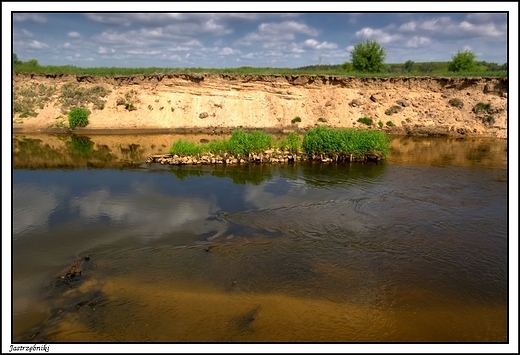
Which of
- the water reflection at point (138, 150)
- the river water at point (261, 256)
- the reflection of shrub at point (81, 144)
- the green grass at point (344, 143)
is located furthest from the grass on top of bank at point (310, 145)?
the reflection of shrub at point (81, 144)

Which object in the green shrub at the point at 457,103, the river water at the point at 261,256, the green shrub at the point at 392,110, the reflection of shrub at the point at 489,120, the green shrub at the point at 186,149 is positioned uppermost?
the green shrub at the point at 457,103

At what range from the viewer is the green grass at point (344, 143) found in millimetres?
19500

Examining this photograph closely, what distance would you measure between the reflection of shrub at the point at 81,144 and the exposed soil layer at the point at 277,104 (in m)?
2.17

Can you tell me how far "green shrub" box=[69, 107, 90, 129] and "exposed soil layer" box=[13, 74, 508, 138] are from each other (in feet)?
1.71

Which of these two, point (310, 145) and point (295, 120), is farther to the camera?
point (295, 120)

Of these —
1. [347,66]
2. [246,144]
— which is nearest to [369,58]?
[347,66]

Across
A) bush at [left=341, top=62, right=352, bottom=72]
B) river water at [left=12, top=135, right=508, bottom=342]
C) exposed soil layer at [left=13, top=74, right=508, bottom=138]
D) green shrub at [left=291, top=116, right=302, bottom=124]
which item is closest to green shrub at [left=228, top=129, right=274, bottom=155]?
river water at [left=12, top=135, right=508, bottom=342]

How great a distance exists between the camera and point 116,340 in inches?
281

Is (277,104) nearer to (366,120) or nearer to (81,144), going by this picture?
(366,120)

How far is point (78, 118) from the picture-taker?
28516 mm

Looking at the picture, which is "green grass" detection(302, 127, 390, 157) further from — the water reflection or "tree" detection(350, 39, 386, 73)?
"tree" detection(350, 39, 386, 73)

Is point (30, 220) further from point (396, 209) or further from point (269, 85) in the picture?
Answer: point (269, 85)

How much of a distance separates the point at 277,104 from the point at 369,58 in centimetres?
A: 1475

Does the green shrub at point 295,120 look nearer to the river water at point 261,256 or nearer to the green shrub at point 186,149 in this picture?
the green shrub at point 186,149
